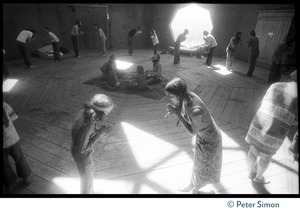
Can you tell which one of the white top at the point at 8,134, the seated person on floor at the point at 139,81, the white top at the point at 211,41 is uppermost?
the white top at the point at 211,41

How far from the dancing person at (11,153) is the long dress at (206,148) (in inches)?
84.1

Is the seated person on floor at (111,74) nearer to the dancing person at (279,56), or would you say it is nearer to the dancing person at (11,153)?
the dancing person at (11,153)

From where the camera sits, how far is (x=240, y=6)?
10.1m

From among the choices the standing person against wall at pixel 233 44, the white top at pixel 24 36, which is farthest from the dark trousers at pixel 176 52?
the white top at pixel 24 36

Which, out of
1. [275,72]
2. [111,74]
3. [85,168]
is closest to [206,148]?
[85,168]

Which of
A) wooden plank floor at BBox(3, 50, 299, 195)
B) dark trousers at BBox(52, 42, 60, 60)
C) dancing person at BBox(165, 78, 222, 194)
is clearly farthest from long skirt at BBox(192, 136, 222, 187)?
dark trousers at BBox(52, 42, 60, 60)

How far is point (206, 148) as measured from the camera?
2.39m

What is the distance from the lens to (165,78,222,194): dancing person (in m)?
2.16

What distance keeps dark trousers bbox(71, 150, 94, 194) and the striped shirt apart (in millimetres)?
2084

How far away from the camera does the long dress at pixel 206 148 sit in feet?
7.30

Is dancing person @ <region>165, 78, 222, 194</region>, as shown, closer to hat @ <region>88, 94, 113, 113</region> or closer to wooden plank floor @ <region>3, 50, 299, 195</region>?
wooden plank floor @ <region>3, 50, 299, 195</region>

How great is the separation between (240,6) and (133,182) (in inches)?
410

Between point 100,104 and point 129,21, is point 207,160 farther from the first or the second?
point 129,21
